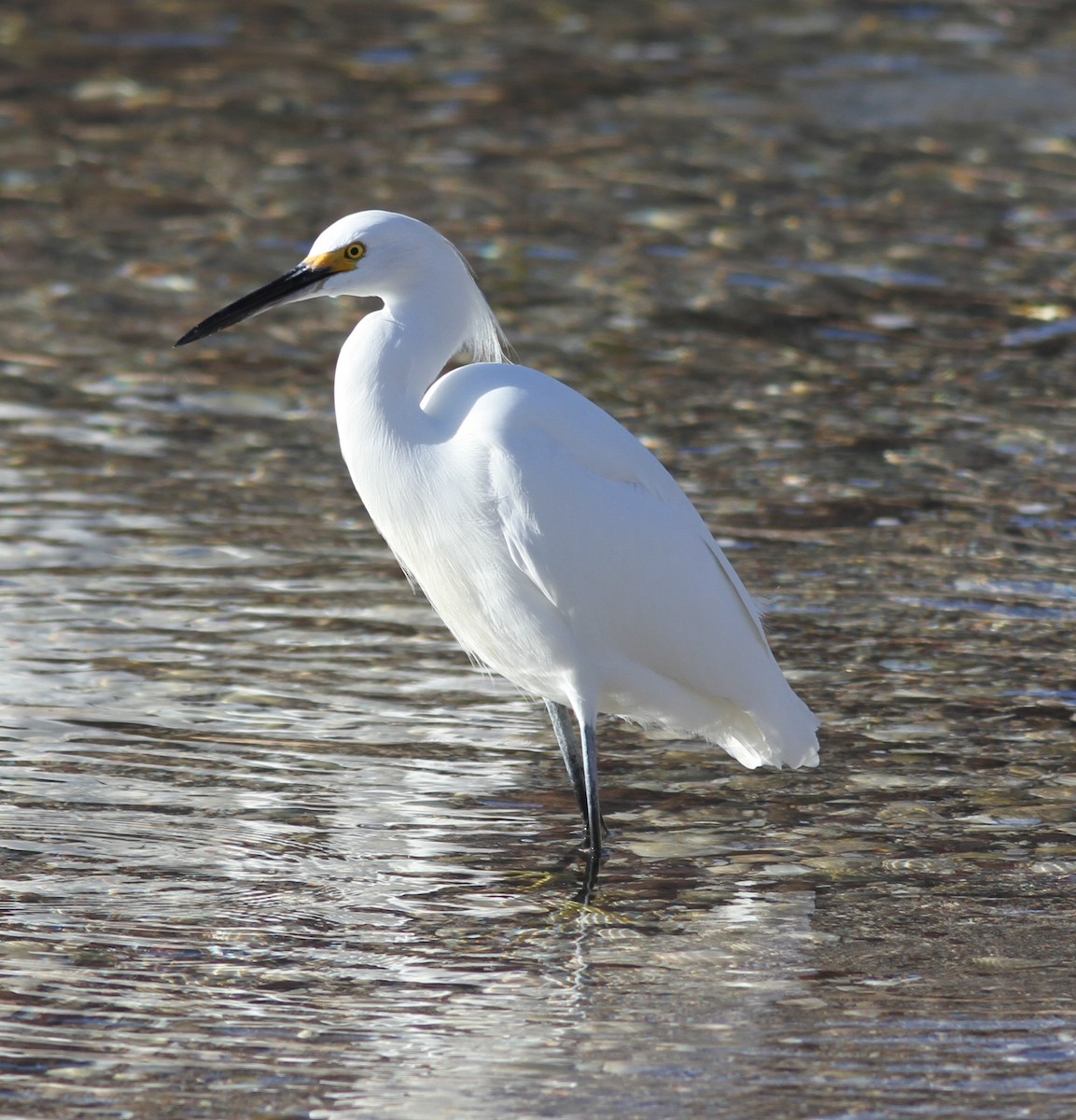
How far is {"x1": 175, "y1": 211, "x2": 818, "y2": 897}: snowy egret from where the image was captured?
4180 millimetres

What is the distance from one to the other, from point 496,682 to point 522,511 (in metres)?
1.47

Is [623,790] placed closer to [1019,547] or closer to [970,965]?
[970,965]

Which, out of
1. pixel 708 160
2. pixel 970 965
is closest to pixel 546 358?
pixel 708 160

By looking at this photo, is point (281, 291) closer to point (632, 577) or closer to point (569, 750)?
point (632, 577)

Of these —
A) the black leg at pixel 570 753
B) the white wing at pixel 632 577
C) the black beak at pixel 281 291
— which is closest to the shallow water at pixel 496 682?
the black leg at pixel 570 753

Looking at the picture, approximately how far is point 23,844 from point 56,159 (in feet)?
23.4

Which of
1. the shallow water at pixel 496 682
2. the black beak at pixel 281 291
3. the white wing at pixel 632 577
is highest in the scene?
the black beak at pixel 281 291

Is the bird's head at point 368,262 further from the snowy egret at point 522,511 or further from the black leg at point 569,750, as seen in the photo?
the black leg at point 569,750

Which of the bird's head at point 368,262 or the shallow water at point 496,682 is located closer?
the shallow water at point 496,682

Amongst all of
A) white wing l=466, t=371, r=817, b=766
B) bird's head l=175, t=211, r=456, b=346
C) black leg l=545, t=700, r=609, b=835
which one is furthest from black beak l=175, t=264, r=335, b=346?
black leg l=545, t=700, r=609, b=835

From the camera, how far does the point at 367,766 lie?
486 cm

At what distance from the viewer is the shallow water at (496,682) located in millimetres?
3516

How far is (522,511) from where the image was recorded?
414cm

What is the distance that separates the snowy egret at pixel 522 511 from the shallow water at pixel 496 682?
1.36 feet
